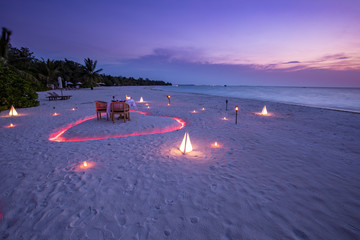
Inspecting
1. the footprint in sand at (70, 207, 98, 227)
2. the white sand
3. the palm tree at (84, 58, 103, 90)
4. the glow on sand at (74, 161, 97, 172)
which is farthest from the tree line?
the footprint in sand at (70, 207, 98, 227)

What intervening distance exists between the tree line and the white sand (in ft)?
28.6

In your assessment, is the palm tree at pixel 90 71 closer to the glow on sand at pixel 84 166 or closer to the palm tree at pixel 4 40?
the palm tree at pixel 4 40

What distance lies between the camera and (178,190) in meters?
3.20

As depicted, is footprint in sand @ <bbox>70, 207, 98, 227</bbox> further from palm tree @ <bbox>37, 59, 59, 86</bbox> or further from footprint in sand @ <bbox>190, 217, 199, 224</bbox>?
palm tree @ <bbox>37, 59, 59, 86</bbox>

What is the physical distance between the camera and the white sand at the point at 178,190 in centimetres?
233

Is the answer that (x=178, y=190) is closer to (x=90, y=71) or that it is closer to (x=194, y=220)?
(x=194, y=220)

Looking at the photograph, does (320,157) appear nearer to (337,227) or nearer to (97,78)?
(337,227)

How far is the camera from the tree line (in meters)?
11.3

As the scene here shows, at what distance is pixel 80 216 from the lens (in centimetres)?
253

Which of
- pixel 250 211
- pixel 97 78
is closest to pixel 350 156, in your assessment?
pixel 250 211

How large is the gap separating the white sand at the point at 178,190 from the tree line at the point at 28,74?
343 inches

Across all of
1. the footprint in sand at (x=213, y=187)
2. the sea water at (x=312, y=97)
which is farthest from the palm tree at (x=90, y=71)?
the footprint in sand at (x=213, y=187)

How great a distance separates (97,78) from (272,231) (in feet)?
154

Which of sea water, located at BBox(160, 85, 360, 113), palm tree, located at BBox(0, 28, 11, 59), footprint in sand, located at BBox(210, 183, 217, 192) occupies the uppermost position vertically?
palm tree, located at BBox(0, 28, 11, 59)
